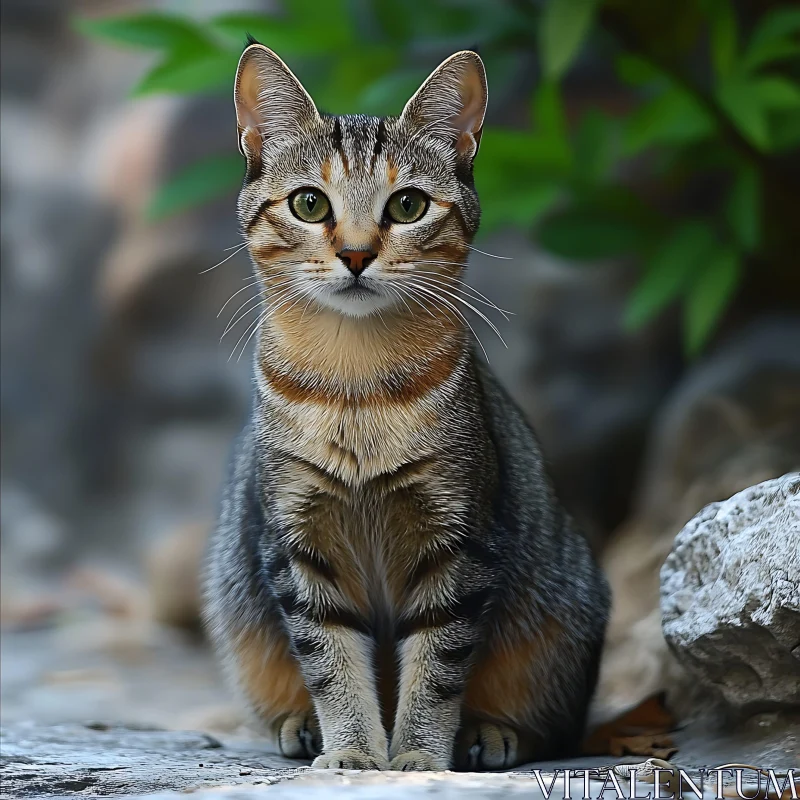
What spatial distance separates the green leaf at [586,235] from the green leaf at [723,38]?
621mm

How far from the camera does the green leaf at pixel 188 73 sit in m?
3.86

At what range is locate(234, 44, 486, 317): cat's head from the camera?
2086mm

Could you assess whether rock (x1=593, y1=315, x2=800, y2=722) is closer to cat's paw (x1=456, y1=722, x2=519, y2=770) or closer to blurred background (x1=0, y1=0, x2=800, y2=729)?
blurred background (x1=0, y1=0, x2=800, y2=729)

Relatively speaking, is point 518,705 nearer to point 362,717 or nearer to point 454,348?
point 362,717

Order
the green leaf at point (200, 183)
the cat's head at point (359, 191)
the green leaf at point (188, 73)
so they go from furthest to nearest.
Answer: the green leaf at point (200, 183) → the green leaf at point (188, 73) → the cat's head at point (359, 191)

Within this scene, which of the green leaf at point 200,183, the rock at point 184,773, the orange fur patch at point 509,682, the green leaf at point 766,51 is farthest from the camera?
the green leaf at point 200,183

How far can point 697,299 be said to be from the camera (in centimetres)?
381

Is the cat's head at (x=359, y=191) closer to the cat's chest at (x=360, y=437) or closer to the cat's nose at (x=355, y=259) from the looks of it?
the cat's nose at (x=355, y=259)

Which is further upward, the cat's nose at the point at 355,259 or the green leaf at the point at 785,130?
the green leaf at the point at 785,130

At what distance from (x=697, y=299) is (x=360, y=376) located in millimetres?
1990

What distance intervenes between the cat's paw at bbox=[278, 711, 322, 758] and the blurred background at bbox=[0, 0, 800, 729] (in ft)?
2.78

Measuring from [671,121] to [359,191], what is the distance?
1787mm

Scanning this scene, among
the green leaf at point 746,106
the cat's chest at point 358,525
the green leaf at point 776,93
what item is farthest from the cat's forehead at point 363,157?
the green leaf at point 776,93

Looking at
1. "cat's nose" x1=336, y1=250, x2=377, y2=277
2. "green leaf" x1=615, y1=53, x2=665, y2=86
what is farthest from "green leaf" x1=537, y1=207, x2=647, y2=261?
"cat's nose" x1=336, y1=250, x2=377, y2=277
